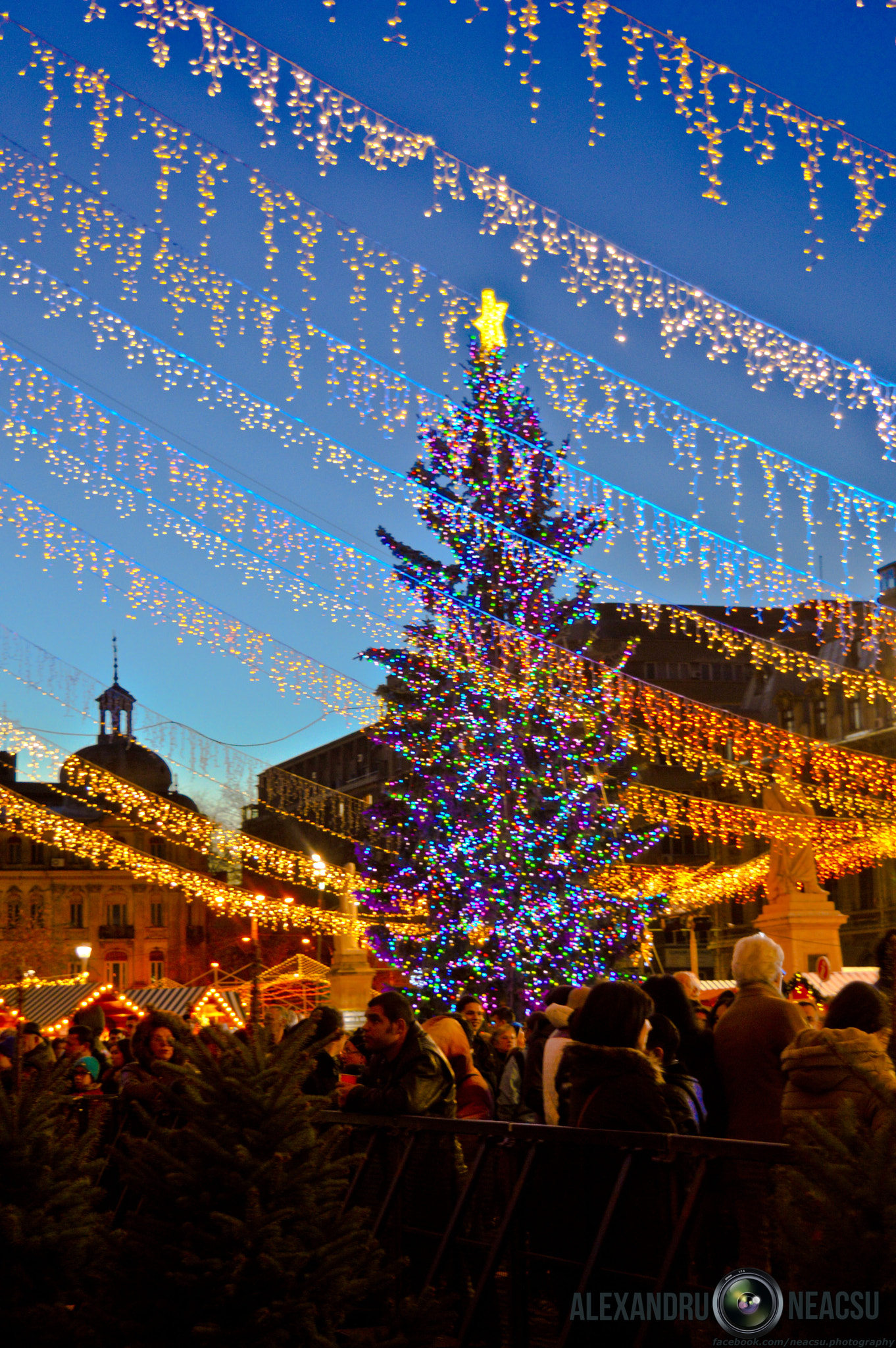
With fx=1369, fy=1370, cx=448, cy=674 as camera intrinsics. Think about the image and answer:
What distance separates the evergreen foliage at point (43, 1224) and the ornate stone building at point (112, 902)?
69503 millimetres

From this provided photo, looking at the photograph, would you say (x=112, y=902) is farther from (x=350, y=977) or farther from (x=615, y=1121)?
(x=615, y=1121)

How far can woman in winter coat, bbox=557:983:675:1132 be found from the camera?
4.46m

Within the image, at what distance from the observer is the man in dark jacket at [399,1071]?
18.5ft

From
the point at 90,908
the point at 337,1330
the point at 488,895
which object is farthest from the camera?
the point at 90,908

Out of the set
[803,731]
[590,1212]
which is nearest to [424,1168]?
[590,1212]

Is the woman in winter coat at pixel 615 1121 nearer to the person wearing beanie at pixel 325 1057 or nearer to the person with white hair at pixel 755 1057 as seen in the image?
the person with white hair at pixel 755 1057

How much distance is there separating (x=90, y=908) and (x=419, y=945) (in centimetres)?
5634

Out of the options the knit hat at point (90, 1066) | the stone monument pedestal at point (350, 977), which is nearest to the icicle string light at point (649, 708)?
the stone monument pedestal at point (350, 977)

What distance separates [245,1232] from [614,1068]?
141 cm

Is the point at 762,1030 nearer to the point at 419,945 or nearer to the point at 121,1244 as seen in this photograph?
the point at 121,1244

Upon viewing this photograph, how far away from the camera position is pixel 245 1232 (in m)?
3.68

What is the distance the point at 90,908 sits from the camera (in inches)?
2972

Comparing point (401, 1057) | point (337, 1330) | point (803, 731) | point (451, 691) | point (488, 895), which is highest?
point (803, 731)

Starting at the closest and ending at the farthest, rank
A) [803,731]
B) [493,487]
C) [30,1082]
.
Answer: [30,1082] → [493,487] → [803,731]
